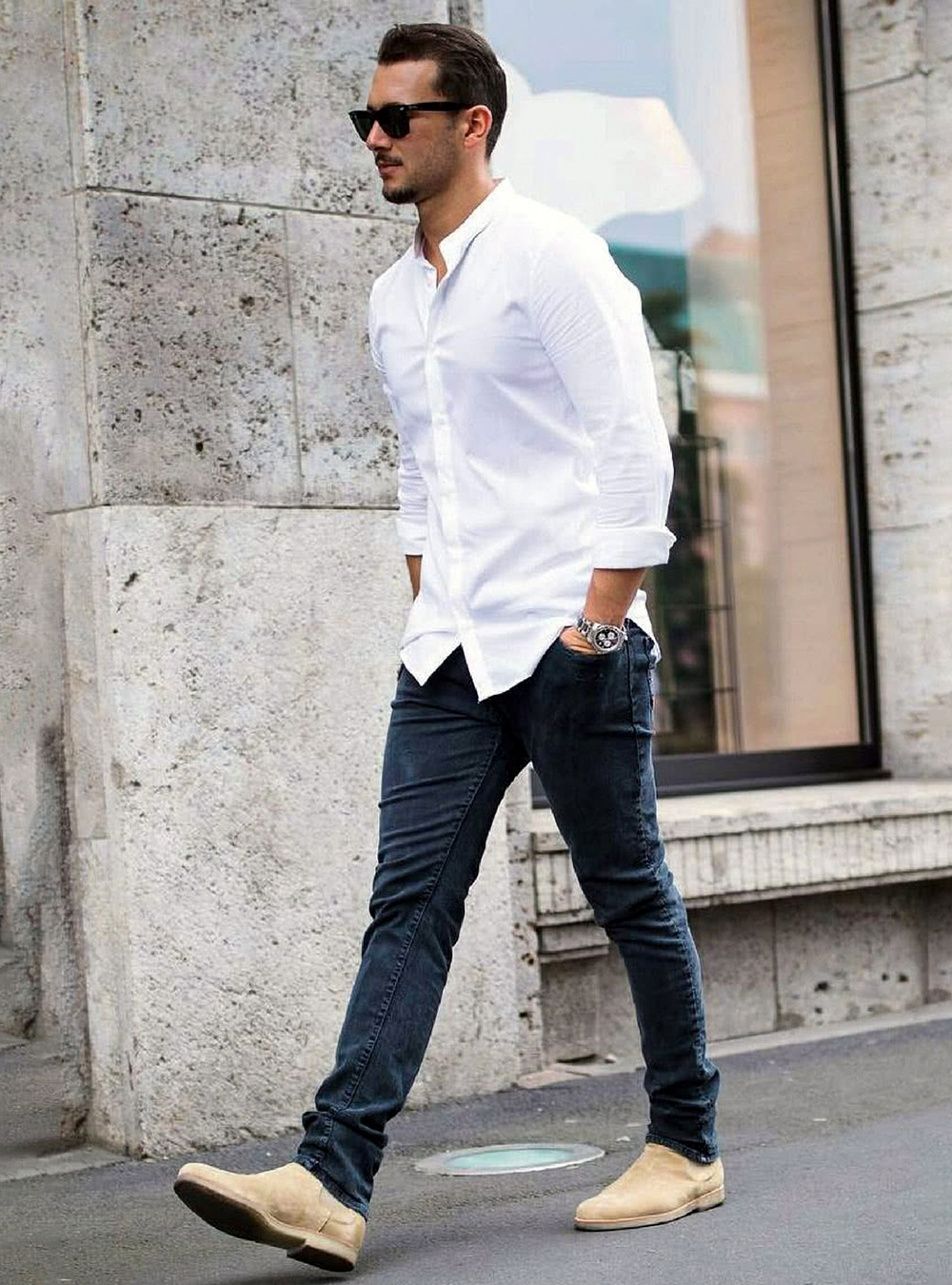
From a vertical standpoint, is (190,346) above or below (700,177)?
below

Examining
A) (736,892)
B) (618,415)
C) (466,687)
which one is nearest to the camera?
(618,415)

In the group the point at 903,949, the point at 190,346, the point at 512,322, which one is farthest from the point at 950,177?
the point at 512,322

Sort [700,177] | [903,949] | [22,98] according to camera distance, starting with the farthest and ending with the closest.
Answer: [700,177] → [903,949] → [22,98]

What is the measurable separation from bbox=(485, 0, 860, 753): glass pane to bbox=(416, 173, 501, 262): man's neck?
9.35 feet

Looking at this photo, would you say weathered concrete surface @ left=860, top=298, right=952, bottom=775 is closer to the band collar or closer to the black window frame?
the black window frame

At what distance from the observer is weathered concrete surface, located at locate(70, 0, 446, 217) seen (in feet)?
14.9

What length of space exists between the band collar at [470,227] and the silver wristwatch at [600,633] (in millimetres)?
629

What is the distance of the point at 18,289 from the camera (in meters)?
4.56

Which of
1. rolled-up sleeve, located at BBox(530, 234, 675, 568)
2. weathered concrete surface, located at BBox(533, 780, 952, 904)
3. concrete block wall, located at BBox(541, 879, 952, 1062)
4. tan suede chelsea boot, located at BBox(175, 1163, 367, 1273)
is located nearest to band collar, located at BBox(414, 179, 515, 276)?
rolled-up sleeve, located at BBox(530, 234, 675, 568)

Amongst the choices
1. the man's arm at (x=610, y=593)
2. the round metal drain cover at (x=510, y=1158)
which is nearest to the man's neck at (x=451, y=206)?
the man's arm at (x=610, y=593)

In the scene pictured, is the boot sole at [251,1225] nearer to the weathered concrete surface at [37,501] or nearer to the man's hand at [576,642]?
the man's hand at [576,642]

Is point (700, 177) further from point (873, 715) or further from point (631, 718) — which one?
point (631, 718)

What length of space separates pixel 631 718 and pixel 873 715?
3429mm

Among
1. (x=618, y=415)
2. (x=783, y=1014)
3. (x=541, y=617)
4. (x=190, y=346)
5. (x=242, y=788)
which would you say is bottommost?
(x=783, y=1014)
